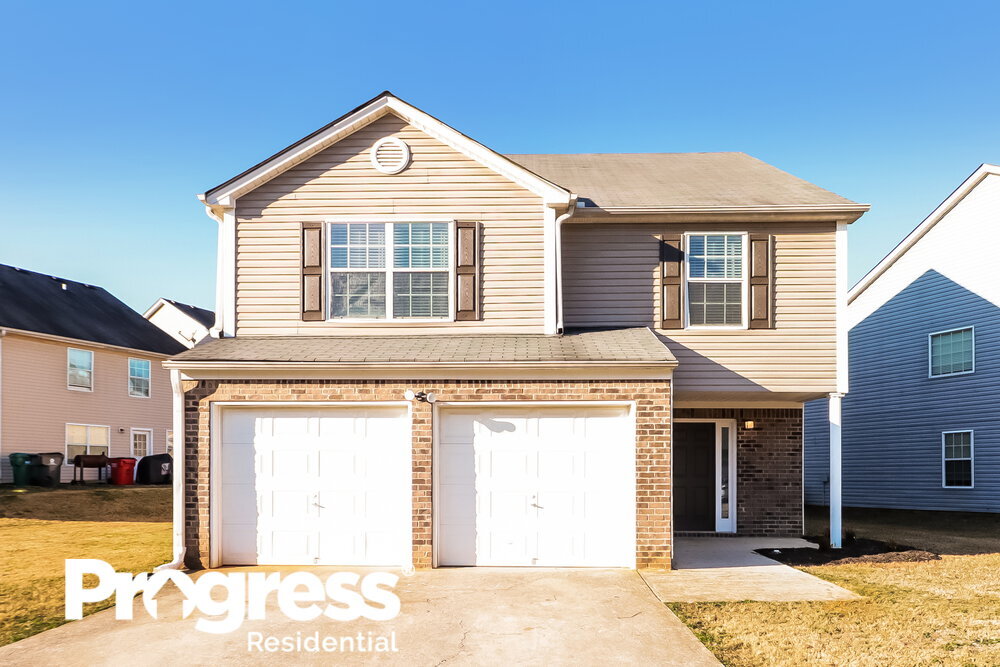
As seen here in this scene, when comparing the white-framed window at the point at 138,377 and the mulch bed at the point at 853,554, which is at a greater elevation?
the white-framed window at the point at 138,377

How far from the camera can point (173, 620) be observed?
27.5 feet

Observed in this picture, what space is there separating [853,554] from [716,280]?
15.7 feet

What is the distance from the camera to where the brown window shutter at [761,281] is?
13.1 meters

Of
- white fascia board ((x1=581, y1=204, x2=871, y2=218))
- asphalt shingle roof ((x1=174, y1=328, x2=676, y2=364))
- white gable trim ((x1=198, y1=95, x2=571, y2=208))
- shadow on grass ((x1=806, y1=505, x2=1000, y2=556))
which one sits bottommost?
shadow on grass ((x1=806, y1=505, x2=1000, y2=556))

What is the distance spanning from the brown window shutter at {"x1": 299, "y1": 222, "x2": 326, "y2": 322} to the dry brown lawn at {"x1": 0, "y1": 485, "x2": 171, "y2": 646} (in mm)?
4293

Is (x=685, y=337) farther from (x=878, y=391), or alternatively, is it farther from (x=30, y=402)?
(x=30, y=402)

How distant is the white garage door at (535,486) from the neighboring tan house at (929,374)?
12.6m

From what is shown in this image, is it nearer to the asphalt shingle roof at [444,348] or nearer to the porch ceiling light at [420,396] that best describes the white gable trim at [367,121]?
the asphalt shingle roof at [444,348]

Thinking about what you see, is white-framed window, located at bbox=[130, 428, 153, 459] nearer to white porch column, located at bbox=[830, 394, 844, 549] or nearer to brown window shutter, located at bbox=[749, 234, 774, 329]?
brown window shutter, located at bbox=[749, 234, 774, 329]

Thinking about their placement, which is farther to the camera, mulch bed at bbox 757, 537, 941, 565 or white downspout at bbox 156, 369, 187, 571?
mulch bed at bbox 757, 537, 941, 565

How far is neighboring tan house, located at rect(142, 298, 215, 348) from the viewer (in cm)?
3844

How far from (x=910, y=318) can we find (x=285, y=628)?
756 inches

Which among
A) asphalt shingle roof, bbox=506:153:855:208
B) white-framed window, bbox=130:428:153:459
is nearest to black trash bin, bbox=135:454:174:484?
white-framed window, bbox=130:428:153:459

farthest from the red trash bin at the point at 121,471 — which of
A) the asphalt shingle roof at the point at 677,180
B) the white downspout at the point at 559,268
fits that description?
the white downspout at the point at 559,268
